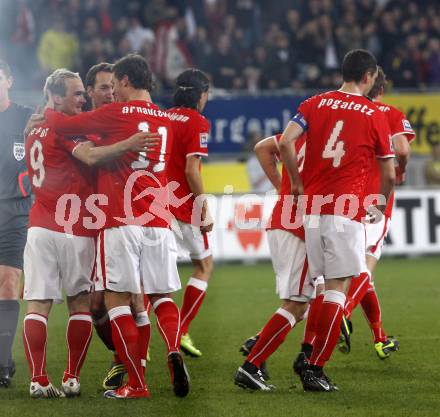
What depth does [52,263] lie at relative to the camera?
6.24 m

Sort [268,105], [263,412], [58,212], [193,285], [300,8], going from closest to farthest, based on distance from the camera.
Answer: [263,412], [58,212], [193,285], [268,105], [300,8]

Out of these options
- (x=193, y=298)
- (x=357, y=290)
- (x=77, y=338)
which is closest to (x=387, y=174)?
(x=357, y=290)

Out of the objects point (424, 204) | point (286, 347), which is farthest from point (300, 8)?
point (286, 347)

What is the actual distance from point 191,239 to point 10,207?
5.29 feet

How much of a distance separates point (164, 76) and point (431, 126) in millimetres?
4656

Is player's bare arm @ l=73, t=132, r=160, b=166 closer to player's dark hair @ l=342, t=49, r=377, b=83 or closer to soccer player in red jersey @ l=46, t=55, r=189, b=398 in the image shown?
soccer player in red jersey @ l=46, t=55, r=189, b=398

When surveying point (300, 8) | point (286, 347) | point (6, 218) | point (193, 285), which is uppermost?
point (300, 8)

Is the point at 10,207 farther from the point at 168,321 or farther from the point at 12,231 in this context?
the point at 168,321

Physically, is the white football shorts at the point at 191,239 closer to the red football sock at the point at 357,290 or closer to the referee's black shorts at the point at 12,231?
the red football sock at the point at 357,290

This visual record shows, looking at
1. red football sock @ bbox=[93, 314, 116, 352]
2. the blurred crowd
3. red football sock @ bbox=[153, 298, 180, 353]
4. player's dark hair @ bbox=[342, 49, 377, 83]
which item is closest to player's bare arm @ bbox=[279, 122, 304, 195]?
player's dark hair @ bbox=[342, 49, 377, 83]

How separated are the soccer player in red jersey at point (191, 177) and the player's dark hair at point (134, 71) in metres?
1.55

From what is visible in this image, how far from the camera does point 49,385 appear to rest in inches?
247

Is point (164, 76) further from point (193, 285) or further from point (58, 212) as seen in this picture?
point (58, 212)

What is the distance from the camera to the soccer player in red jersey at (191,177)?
301 inches
